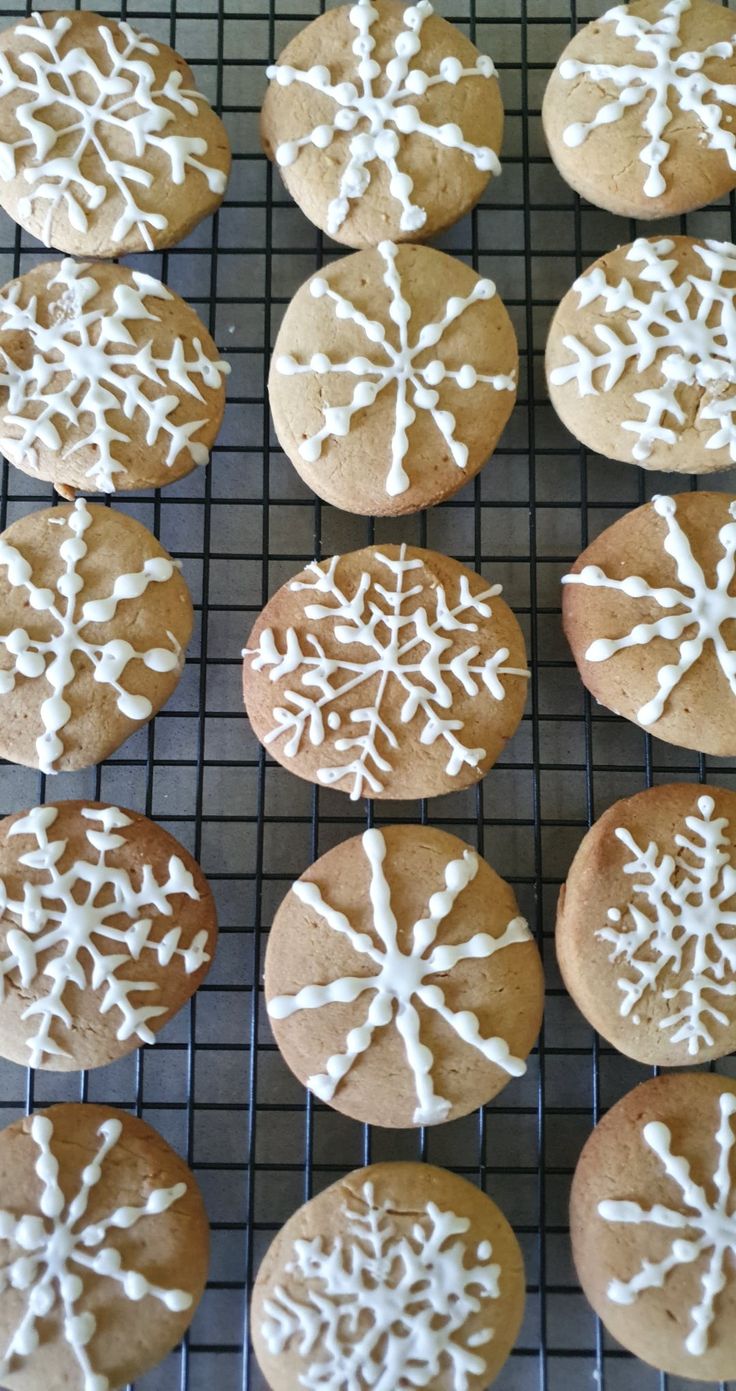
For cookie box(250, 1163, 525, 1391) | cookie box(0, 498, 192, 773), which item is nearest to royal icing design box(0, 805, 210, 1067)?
cookie box(0, 498, 192, 773)

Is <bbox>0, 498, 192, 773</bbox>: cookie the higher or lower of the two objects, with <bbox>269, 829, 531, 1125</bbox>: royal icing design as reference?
higher

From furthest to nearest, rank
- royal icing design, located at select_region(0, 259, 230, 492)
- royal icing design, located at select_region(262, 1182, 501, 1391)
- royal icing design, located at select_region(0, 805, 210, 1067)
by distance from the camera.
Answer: royal icing design, located at select_region(0, 259, 230, 492), royal icing design, located at select_region(0, 805, 210, 1067), royal icing design, located at select_region(262, 1182, 501, 1391)

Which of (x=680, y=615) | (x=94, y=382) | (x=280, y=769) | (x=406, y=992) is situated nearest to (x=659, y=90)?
(x=680, y=615)

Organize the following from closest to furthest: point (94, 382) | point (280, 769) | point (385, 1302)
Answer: point (385, 1302)
point (94, 382)
point (280, 769)

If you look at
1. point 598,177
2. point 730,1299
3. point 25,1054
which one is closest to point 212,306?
point 598,177

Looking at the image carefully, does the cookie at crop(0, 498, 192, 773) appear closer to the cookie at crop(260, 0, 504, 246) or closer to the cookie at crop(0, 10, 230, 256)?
the cookie at crop(0, 10, 230, 256)

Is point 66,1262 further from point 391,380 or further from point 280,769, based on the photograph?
point 391,380

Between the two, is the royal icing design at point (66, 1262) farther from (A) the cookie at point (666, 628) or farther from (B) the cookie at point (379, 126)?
(B) the cookie at point (379, 126)
